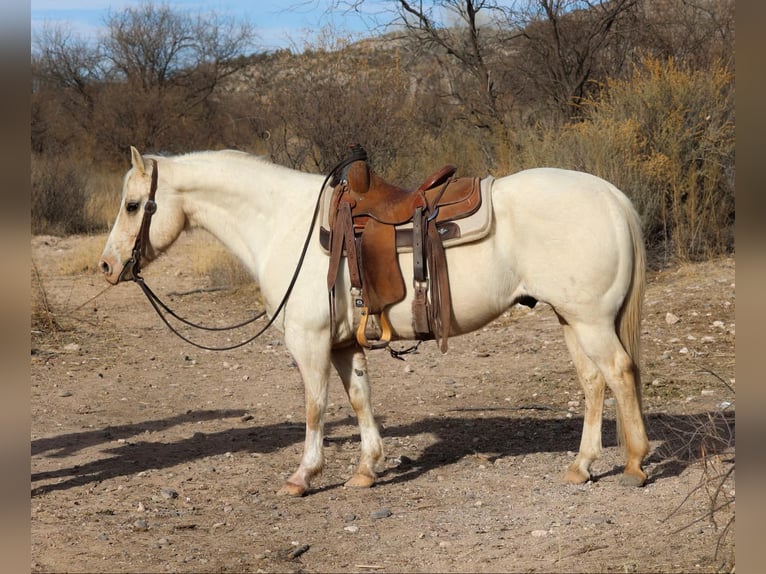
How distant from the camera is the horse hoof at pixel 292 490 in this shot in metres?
5.16

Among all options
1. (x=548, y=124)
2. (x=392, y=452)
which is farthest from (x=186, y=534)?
(x=548, y=124)

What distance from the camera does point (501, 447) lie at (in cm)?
614

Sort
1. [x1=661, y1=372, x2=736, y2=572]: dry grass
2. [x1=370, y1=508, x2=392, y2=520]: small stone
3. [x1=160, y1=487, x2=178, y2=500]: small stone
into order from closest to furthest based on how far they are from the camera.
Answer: [x1=661, y1=372, x2=736, y2=572]: dry grass → [x1=370, y1=508, x2=392, y2=520]: small stone → [x1=160, y1=487, x2=178, y2=500]: small stone

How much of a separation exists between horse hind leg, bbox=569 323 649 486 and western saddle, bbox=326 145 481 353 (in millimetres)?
815

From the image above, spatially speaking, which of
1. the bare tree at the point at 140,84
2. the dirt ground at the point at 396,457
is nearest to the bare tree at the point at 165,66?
the bare tree at the point at 140,84

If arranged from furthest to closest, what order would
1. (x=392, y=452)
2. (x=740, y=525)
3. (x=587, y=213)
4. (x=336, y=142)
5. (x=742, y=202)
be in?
(x=336, y=142), (x=392, y=452), (x=587, y=213), (x=740, y=525), (x=742, y=202)

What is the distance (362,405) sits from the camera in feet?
17.6

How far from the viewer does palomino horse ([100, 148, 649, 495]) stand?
15.9 ft

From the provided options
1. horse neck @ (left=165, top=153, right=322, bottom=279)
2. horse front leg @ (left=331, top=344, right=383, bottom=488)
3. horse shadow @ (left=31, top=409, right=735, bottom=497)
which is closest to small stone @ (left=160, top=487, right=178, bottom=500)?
horse shadow @ (left=31, top=409, right=735, bottom=497)

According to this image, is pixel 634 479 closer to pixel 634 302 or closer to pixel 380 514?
pixel 634 302

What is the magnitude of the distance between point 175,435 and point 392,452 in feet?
5.82

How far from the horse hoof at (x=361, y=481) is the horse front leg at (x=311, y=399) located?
227 mm

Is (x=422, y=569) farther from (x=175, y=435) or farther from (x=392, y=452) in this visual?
(x=175, y=435)

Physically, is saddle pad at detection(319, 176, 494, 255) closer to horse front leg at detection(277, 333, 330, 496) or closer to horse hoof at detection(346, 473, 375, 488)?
horse front leg at detection(277, 333, 330, 496)
